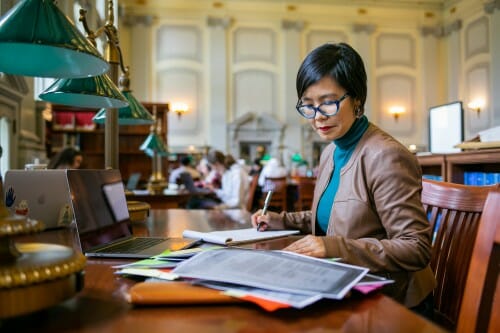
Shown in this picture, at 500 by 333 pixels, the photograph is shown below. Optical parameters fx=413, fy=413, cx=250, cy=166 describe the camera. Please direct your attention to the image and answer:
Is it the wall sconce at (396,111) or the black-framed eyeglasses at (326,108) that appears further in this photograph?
the wall sconce at (396,111)

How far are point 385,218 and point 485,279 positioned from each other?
0.41m

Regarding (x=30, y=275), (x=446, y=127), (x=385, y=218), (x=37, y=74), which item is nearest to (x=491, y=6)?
(x=446, y=127)

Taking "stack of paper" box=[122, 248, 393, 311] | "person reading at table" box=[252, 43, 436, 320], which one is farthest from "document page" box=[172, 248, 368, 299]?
"person reading at table" box=[252, 43, 436, 320]

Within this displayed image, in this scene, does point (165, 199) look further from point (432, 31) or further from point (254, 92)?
point (432, 31)

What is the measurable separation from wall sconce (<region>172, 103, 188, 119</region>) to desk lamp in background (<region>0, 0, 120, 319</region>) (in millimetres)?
9477

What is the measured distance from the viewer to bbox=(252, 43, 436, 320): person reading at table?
99cm

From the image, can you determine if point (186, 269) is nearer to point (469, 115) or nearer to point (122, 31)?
point (122, 31)

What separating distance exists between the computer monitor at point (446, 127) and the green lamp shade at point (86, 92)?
2708mm

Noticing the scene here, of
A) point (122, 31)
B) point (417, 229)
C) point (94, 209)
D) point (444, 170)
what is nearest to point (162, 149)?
point (444, 170)

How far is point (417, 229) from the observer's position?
106cm

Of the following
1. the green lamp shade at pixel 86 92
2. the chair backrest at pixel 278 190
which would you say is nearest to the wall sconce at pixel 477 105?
the chair backrest at pixel 278 190

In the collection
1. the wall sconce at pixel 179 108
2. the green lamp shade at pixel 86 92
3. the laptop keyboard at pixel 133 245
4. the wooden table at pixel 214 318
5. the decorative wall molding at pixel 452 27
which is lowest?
the wooden table at pixel 214 318

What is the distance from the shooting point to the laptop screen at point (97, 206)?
105 centimetres

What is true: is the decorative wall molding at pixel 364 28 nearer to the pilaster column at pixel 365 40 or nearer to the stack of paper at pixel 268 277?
the pilaster column at pixel 365 40
